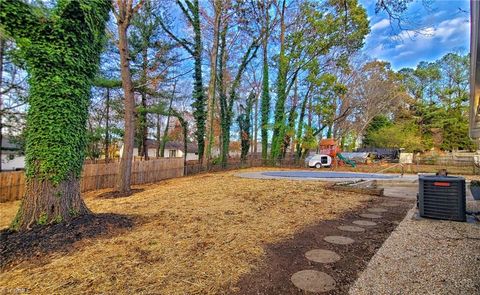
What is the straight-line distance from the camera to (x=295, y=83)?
19812 millimetres

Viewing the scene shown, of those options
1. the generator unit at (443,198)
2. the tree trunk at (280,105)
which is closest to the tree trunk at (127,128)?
the generator unit at (443,198)

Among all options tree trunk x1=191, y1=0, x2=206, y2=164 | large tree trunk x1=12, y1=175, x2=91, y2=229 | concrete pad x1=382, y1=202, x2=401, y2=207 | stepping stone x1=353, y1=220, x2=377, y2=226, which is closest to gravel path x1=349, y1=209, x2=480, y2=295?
stepping stone x1=353, y1=220, x2=377, y2=226

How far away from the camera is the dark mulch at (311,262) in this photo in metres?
2.02

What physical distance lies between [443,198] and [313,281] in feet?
11.3

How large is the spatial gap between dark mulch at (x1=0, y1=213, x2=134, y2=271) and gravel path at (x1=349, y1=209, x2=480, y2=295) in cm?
306

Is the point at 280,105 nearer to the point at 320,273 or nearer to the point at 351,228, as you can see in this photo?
the point at 351,228

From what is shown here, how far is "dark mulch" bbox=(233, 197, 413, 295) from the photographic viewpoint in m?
2.02

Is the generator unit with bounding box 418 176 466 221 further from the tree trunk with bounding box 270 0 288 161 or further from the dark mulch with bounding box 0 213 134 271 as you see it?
the tree trunk with bounding box 270 0 288 161

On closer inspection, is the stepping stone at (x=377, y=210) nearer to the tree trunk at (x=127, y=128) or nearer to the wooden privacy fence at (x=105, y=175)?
the tree trunk at (x=127, y=128)

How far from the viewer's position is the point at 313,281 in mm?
2102

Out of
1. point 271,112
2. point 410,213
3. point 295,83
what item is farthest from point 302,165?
point 410,213

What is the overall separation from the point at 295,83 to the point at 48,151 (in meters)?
19.0

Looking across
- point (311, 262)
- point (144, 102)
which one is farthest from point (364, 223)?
point (144, 102)

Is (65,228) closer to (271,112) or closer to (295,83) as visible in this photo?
(271,112)
